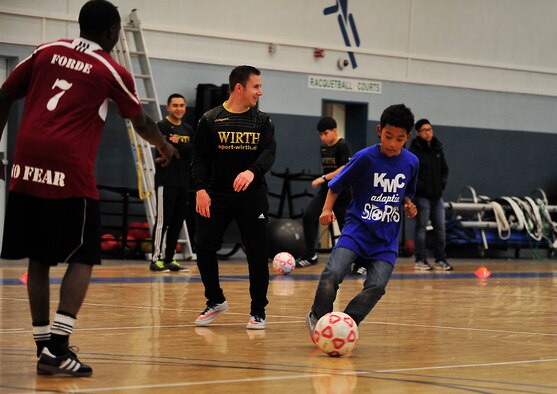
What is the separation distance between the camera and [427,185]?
48.0ft

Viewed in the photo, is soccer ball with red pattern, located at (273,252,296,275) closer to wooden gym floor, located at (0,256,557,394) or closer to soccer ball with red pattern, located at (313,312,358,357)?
wooden gym floor, located at (0,256,557,394)

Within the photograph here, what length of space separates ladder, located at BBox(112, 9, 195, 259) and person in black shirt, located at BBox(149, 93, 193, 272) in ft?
5.78

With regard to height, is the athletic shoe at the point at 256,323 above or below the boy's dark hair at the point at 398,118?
below

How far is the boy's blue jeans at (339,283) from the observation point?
6.31 metres

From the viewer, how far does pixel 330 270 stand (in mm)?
6363

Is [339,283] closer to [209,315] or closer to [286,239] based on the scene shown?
[209,315]

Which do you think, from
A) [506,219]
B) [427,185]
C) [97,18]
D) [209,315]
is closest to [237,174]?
[209,315]

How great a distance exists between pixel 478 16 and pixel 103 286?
37.5 feet

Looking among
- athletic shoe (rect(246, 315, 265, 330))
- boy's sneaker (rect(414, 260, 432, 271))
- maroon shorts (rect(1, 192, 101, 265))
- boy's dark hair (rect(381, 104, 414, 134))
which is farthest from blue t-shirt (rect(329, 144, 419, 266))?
boy's sneaker (rect(414, 260, 432, 271))

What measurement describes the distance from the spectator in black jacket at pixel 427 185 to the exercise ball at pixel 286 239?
1.65m

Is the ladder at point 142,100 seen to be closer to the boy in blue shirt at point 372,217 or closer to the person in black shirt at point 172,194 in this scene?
the person in black shirt at point 172,194

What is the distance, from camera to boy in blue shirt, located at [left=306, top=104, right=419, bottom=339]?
250 inches

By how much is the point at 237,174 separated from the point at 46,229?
2326mm

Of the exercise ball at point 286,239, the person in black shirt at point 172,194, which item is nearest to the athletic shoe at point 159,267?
the person in black shirt at point 172,194
